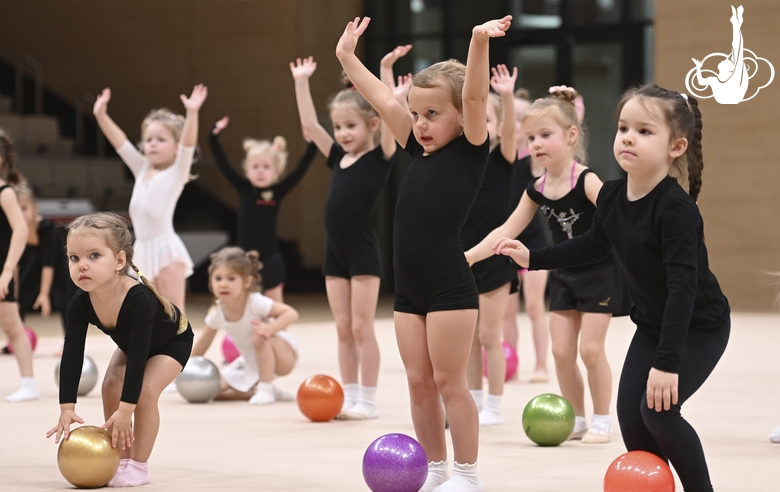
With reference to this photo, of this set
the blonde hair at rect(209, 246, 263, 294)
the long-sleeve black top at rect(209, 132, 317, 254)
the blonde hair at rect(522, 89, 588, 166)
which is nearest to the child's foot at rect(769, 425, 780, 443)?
the blonde hair at rect(522, 89, 588, 166)

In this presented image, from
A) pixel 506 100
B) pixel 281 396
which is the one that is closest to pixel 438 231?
pixel 506 100

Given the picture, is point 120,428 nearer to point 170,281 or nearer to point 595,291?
point 595,291

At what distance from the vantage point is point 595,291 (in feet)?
18.5

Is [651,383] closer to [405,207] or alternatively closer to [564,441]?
[405,207]

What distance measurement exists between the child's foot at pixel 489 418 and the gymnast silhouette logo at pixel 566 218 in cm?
120

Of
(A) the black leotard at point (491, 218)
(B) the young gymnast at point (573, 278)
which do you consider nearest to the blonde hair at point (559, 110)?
(B) the young gymnast at point (573, 278)

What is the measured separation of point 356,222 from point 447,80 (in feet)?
7.61

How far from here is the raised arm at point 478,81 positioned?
3.88 metres

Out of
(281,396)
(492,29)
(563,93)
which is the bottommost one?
(281,396)

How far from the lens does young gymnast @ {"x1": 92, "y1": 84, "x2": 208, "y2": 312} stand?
786 centimetres

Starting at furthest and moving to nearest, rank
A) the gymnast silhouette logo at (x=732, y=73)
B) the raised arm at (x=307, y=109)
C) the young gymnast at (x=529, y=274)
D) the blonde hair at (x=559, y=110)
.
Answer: the gymnast silhouette logo at (x=732, y=73) → the young gymnast at (x=529, y=274) → the raised arm at (x=307, y=109) → the blonde hair at (x=559, y=110)

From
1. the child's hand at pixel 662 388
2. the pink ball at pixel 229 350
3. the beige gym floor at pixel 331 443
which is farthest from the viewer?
the pink ball at pixel 229 350

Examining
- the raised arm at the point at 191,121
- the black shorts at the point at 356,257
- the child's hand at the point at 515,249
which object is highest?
the raised arm at the point at 191,121

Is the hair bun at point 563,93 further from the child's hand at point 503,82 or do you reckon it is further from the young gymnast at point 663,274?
the young gymnast at point 663,274
